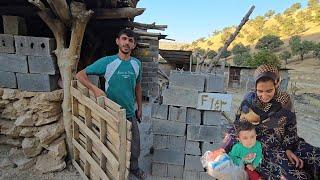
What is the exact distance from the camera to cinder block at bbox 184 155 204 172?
466 centimetres

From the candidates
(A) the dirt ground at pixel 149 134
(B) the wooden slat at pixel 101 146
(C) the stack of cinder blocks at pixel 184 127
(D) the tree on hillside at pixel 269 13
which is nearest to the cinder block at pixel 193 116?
(C) the stack of cinder blocks at pixel 184 127

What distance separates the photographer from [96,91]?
11.9 feet

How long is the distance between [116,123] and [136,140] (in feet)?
4.04

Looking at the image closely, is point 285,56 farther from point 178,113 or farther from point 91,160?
point 91,160

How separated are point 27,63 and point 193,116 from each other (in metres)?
2.46

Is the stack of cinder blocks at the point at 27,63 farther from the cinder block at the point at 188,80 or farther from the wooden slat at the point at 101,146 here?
the cinder block at the point at 188,80

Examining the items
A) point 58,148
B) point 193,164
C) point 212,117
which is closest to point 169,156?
point 193,164

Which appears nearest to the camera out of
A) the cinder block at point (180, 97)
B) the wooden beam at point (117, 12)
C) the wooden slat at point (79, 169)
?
the wooden slat at point (79, 169)

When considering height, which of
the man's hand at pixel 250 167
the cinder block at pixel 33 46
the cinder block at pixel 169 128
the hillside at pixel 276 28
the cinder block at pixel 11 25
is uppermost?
the hillside at pixel 276 28

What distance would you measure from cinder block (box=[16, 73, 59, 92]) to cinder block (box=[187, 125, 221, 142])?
2.07 meters

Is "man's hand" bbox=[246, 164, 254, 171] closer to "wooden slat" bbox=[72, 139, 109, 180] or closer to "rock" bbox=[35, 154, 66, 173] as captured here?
"wooden slat" bbox=[72, 139, 109, 180]

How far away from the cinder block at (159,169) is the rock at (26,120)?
1.85 metres

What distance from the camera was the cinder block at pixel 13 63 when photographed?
4.59 metres

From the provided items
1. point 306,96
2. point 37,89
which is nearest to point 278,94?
point 37,89
